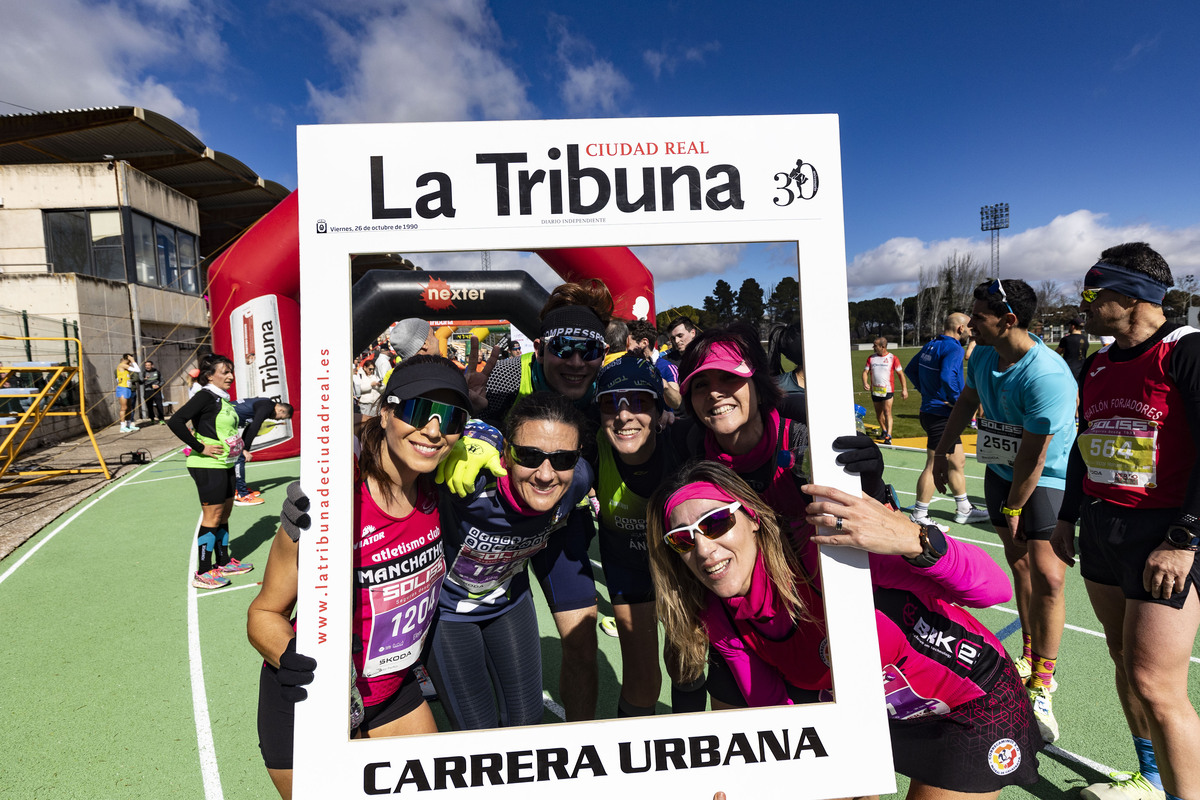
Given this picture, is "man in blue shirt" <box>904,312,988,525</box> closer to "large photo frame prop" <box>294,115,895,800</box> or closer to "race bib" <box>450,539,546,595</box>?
"race bib" <box>450,539,546,595</box>

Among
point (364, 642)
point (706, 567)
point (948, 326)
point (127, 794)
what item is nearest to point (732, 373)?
point (706, 567)

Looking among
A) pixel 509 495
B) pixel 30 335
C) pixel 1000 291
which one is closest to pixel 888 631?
pixel 509 495

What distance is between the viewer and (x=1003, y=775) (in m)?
1.77

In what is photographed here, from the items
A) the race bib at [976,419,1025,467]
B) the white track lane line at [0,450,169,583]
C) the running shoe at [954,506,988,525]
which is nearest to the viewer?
the race bib at [976,419,1025,467]

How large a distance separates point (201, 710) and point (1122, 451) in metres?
5.15

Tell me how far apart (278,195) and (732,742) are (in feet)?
83.3

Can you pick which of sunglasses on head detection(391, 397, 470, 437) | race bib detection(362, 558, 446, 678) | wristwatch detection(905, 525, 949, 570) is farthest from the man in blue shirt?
sunglasses on head detection(391, 397, 470, 437)

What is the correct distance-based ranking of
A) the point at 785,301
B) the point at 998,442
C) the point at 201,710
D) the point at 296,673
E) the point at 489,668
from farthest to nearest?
the point at 201,710 → the point at 998,442 → the point at 489,668 → the point at 785,301 → the point at 296,673

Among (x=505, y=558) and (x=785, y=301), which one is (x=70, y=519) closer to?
(x=505, y=558)

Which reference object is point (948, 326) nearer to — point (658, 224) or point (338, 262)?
point (658, 224)

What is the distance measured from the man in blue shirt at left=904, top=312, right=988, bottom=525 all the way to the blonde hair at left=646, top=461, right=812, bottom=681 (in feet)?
18.0

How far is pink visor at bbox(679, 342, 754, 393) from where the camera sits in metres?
1.85

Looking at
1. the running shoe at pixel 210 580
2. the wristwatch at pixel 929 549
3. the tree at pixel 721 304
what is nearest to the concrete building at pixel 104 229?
the running shoe at pixel 210 580

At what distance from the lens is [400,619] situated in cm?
192
